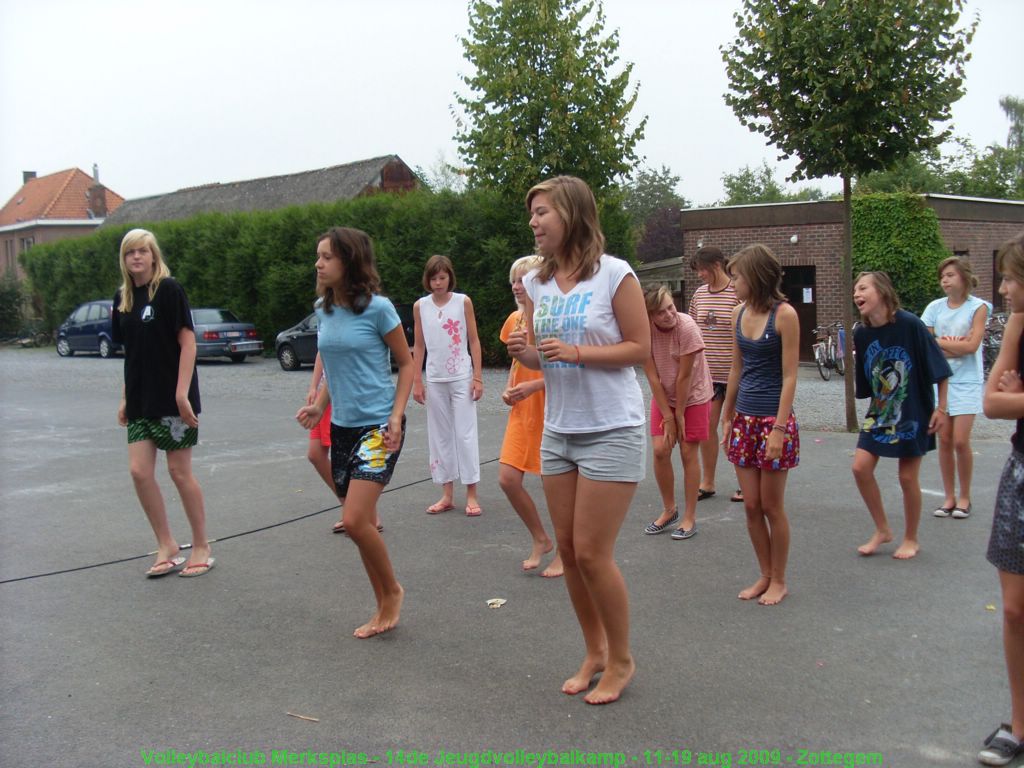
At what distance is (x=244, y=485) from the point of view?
27.1 ft

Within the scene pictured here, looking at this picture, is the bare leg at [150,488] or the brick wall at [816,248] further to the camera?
the brick wall at [816,248]

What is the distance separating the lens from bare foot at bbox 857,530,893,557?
5555mm

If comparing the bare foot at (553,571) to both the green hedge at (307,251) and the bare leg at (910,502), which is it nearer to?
the bare leg at (910,502)

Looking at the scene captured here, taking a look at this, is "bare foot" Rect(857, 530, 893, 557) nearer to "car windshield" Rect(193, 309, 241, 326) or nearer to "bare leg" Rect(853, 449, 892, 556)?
"bare leg" Rect(853, 449, 892, 556)

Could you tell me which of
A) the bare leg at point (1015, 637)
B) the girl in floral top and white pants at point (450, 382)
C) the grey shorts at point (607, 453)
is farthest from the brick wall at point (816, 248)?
the bare leg at point (1015, 637)

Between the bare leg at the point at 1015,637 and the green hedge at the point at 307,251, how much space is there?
17.3 m

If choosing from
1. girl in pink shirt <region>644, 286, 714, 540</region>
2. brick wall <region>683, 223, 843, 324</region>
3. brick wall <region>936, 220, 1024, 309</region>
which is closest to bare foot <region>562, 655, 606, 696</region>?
girl in pink shirt <region>644, 286, 714, 540</region>

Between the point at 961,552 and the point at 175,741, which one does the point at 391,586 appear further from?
the point at 961,552

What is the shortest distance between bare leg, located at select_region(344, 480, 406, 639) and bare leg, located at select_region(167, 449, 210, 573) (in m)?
1.55

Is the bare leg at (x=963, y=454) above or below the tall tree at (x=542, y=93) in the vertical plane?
below

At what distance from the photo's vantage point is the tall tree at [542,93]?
18.1 meters

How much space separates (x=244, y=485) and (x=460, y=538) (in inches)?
112

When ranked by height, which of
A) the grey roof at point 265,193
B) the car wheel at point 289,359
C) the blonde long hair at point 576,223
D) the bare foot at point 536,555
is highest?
the grey roof at point 265,193

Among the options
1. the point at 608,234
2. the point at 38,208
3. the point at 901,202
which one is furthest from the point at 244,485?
the point at 38,208
